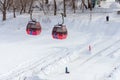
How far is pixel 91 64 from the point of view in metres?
25.9

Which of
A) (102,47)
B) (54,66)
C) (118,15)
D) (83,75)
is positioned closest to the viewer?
(83,75)

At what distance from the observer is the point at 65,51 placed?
29.8m

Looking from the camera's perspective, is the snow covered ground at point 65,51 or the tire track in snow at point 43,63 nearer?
the tire track in snow at point 43,63

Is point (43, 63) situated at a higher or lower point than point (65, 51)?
lower

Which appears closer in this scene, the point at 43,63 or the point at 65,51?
the point at 43,63

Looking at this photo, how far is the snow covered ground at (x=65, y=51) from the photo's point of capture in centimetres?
2317

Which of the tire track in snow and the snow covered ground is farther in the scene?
the snow covered ground

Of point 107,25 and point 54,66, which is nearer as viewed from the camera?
→ point 54,66

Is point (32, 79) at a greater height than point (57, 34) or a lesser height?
lesser

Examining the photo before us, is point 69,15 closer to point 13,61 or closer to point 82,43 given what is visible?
point 82,43

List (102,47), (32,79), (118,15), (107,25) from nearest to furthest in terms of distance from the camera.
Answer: (32,79)
(102,47)
(107,25)
(118,15)

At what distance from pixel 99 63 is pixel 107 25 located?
48.0 ft

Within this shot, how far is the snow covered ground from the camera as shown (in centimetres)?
2317

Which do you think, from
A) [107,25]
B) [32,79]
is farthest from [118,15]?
[32,79]
